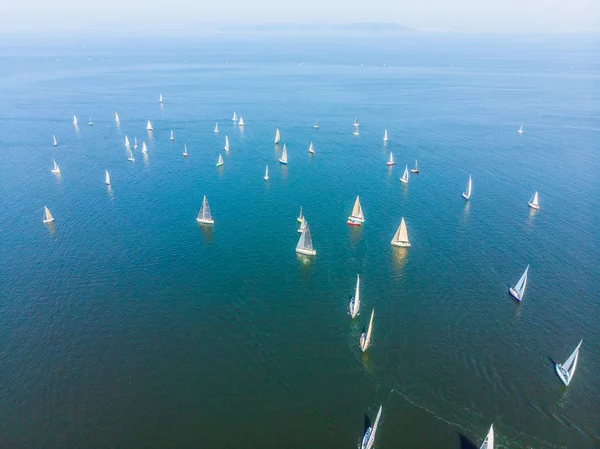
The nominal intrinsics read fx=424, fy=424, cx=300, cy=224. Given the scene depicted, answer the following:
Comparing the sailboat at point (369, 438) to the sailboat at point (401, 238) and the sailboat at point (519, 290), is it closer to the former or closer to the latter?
the sailboat at point (519, 290)

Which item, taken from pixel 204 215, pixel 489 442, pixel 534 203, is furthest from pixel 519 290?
pixel 204 215

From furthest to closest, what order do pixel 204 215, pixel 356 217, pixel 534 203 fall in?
pixel 534 203 < pixel 356 217 < pixel 204 215

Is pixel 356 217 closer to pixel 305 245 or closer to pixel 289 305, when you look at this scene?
pixel 305 245

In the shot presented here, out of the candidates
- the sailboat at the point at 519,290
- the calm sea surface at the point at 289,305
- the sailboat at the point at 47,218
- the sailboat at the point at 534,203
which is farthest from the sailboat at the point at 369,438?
the sailboat at the point at 47,218

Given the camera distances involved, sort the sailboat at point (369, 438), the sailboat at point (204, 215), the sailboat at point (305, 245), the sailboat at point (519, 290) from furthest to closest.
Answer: the sailboat at point (204, 215), the sailboat at point (305, 245), the sailboat at point (519, 290), the sailboat at point (369, 438)

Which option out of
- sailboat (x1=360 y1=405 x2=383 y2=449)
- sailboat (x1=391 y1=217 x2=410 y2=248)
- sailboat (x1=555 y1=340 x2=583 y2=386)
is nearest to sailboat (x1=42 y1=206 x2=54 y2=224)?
sailboat (x1=391 y1=217 x2=410 y2=248)

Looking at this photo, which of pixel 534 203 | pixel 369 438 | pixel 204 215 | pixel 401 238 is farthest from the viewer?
pixel 534 203

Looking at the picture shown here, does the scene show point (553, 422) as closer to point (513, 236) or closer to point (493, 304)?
point (493, 304)

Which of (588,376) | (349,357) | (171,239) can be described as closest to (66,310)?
(171,239)

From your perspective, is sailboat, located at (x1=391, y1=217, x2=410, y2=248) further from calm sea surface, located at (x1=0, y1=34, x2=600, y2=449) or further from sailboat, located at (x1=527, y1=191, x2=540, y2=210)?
sailboat, located at (x1=527, y1=191, x2=540, y2=210)

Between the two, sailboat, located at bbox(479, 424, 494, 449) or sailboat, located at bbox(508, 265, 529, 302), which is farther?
sailboat, located at bbox(508, 265, 529, 302)

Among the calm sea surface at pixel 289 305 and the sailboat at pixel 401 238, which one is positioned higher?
the sailboat at pixel 401 238

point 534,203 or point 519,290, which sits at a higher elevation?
point 519,290
